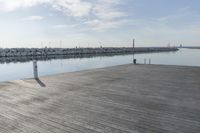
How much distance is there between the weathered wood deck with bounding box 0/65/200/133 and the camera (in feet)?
11.6

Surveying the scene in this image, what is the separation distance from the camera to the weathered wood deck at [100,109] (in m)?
3.53

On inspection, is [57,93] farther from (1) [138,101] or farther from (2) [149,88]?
(2) [149,88]

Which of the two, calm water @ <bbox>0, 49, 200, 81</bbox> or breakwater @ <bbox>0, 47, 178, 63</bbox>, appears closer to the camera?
calm water @ <bbox>0, 49, 200, 81</bbox>

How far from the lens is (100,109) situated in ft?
14.8

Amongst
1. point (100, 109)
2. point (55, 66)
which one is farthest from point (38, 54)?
point (100, 109)

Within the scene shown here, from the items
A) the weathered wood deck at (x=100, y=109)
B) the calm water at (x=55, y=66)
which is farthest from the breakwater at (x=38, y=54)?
the weathered wood deck at (x=100, y=109)

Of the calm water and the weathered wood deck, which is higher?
the weathered wood deck

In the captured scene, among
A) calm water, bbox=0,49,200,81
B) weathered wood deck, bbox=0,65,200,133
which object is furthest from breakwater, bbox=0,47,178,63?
weathered wood deck, bbox=0,65,200,133

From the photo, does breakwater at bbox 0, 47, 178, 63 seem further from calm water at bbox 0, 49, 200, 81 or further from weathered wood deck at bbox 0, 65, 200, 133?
weathered wood deck at bbox 0, 65, 200, 133

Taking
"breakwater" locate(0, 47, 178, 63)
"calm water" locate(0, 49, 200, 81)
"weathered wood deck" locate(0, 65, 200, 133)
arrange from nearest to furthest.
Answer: "weathered wood deck" locate(0, 65, 200, 133) → "calm water" locate(0, 49, 200, 81) → "breakwater" locate(0, 47, 178, 63)

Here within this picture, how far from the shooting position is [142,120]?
382 cm

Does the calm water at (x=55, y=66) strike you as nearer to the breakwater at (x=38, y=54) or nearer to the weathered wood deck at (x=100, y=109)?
the breakwater at (x=38, y=54)

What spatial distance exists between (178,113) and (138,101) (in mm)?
1117

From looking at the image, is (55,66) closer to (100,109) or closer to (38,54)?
(100,109)
